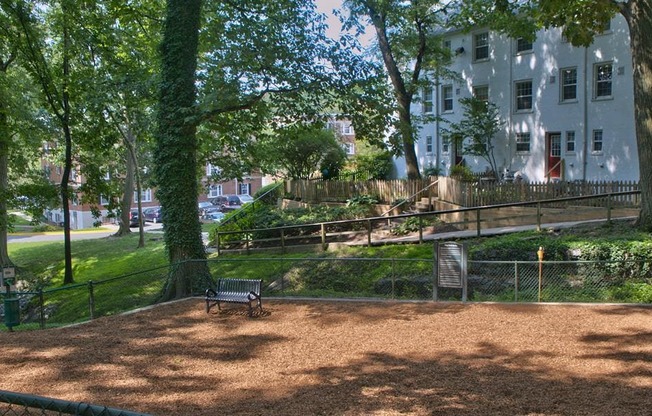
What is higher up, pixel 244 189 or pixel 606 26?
pixel 606 26

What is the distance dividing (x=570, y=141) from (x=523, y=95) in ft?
13.1

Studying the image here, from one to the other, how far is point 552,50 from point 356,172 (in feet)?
41.9

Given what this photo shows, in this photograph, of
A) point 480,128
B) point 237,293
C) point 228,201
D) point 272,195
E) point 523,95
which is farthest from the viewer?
point 228,201

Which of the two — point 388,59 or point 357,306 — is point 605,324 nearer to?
point 357,306

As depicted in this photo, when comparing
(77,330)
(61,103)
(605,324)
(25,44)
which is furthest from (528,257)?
(25,44)

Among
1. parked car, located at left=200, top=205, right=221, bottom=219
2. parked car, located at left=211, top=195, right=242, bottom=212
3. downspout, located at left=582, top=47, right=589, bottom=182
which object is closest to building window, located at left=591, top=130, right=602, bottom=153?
downspout, located at left=582, top=47, right=589, bottom=182

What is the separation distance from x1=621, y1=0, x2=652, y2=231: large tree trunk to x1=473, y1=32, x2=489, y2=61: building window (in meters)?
16.8

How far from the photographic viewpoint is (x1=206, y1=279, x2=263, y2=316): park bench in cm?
1262

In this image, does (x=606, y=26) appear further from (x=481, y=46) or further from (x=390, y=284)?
(x=390, y=284)

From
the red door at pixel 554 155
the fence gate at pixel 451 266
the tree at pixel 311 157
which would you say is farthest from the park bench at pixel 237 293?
the red door at pixel 554 155

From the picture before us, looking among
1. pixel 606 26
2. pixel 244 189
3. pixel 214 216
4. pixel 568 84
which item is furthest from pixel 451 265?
pixel 244 189

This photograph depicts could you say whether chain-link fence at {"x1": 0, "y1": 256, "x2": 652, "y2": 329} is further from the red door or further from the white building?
the red door

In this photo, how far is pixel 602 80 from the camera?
27.8 m

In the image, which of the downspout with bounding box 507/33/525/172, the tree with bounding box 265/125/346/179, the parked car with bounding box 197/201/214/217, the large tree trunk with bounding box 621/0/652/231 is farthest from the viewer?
the parked car with bounding box 197/201/214/217
